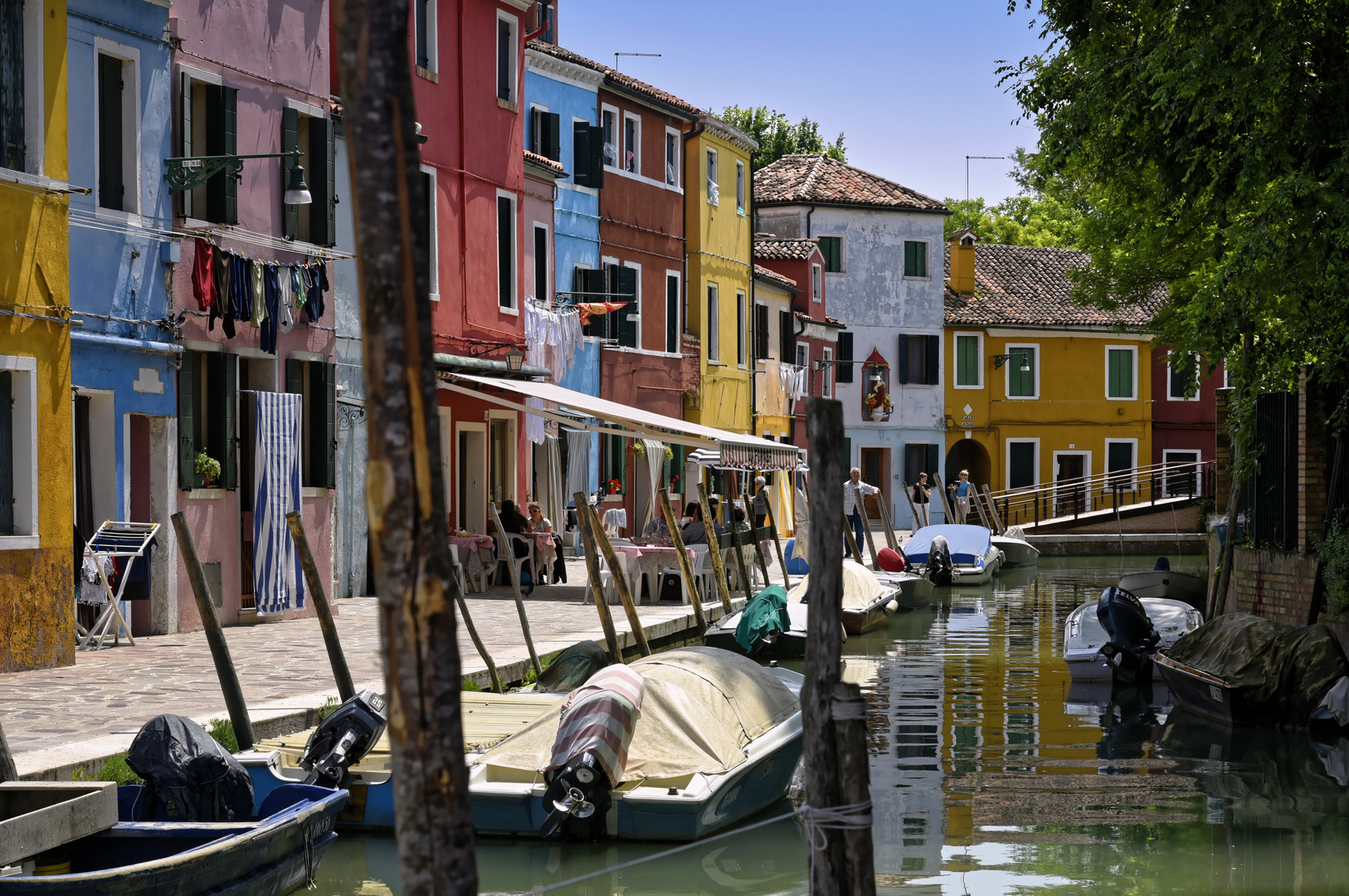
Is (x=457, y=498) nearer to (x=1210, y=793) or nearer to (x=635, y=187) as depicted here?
(x=635, y=187)

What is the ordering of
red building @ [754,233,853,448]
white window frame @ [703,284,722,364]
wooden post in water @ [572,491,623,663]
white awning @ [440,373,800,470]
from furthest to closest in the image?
red building @ [754,233,853,448] < white window frame @ [703,284,722,364] < white awning @ [440,373,800,470] < wooden post in water @ [572,491,623,663]

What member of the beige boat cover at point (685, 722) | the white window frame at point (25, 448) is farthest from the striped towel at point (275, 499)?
the beige boat cover at point (685, 722)

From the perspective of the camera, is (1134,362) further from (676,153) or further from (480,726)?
(480,726)

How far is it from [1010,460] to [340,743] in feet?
131

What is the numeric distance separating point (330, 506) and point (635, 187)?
14.5m

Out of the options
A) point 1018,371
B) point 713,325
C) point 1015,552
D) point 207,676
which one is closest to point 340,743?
point 207,676

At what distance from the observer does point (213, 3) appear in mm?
16406

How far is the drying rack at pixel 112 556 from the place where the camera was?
549 inches

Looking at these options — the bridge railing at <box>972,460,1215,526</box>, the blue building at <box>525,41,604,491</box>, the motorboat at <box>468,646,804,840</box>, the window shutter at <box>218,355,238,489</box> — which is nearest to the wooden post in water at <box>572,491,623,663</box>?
the motorboat at <box>468,646,804,840</box>

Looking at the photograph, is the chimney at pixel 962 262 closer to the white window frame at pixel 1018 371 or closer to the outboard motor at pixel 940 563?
the white window frame at pixel 1018 371

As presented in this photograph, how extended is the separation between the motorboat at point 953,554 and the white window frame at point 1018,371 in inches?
613

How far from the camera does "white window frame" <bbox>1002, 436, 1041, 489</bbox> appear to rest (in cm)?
4766

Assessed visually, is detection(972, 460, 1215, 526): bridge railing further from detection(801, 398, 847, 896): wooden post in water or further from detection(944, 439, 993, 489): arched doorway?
detection(801, 398, 847, 896): wooden post in water

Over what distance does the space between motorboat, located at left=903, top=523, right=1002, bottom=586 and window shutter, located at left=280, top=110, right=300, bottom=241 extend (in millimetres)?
15504
